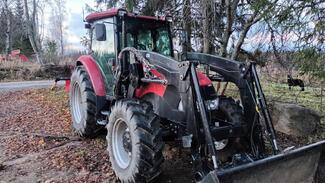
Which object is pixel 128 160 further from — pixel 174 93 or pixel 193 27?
pixel 193 27

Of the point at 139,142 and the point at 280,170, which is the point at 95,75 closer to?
the point at 139,142

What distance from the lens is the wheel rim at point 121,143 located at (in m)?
4.41

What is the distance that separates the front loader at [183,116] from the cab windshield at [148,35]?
2 cm

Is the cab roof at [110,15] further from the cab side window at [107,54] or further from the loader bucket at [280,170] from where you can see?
the loader bucket at [280,170]

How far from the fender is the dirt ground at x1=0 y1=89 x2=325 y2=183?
0.98 meters

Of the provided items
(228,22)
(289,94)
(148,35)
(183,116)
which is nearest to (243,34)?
(228,22)

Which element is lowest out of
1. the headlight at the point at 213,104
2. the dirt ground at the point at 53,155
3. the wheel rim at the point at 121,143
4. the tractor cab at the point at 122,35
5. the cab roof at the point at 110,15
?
the dirt ground at the point at 53,155

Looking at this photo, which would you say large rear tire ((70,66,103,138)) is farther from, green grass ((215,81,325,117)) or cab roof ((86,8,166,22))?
green grass ((215,81,325,117))

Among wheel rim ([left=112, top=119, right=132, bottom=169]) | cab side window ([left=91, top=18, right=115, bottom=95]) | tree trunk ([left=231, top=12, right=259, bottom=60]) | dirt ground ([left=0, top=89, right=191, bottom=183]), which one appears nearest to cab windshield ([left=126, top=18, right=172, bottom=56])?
cab side window ([left=91, top=18, right=115, bottom=95])

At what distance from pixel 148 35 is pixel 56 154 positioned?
2505mm

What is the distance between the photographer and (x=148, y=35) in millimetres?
5855

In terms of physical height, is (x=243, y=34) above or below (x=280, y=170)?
above

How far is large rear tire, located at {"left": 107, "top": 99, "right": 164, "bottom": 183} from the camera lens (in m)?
3.87

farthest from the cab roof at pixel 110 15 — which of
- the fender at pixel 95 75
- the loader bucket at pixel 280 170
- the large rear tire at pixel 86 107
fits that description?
the loader bucket at pixel 280 170
